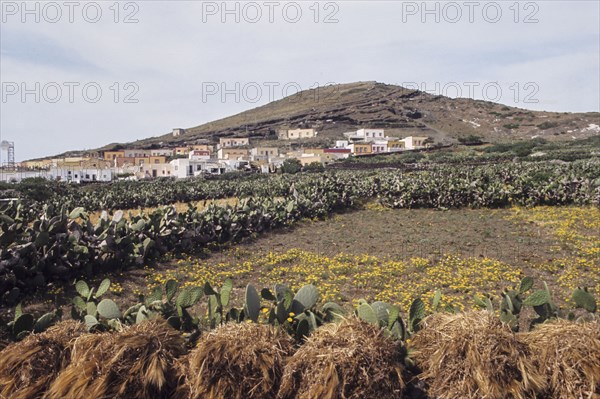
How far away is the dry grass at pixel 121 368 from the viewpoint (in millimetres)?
2273

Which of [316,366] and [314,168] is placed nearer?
[316,366]

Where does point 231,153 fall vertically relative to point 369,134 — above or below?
below

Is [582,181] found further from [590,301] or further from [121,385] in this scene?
[121,385]

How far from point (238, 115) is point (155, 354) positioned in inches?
6935

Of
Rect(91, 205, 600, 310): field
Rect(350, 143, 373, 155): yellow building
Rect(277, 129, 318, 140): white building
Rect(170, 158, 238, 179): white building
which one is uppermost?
Rect(277, 129, 318, 140): white building

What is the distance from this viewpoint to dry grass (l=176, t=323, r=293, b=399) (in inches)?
90.7

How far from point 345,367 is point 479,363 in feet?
2.35

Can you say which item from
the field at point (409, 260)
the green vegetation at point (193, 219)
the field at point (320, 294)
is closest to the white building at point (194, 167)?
the green vegetation at point (193, 219)

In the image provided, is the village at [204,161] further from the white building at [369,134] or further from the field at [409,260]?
the field at [409,260]

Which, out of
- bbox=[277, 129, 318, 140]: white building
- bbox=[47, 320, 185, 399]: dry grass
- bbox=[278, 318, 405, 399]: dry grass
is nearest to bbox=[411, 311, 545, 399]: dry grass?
bbox=[278, 318, 405, 399]: dry grass

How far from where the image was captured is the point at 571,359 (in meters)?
2.36

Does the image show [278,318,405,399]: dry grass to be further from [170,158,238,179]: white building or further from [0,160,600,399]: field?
[170,158,238,179]: white building

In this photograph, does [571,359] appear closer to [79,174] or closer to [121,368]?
[121,368]

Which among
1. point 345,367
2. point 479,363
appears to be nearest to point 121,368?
point 345,367
